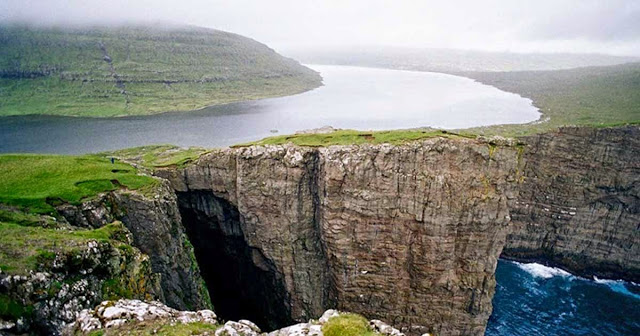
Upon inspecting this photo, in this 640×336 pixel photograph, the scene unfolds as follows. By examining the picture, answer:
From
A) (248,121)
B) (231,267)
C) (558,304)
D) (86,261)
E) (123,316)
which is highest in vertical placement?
(86,261)

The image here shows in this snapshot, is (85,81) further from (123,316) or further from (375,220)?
(123,316)

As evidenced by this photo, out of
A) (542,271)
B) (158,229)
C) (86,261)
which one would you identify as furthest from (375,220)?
(542,271)

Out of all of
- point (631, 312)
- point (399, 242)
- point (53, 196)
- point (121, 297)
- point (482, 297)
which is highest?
point (53, 196)

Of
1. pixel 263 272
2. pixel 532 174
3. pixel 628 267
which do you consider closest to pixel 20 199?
pixel 263 272

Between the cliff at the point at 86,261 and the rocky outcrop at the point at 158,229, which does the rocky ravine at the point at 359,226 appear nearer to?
the rocky outcrop at the point at 158,229

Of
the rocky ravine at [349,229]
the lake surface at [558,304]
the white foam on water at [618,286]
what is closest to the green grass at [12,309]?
the rocky ravine at [349,229]

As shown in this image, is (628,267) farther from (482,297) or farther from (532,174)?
(482,297)

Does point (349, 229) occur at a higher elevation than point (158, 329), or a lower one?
lower
